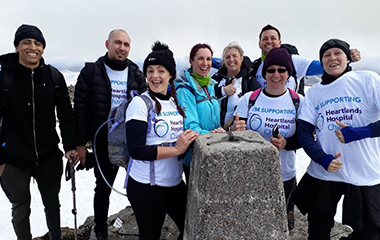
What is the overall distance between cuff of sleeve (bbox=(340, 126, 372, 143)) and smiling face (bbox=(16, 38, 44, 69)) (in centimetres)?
397

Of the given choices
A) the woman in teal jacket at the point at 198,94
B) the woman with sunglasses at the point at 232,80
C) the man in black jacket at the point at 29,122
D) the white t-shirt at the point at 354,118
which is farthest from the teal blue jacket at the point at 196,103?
the man in black jacket at the point at 29,122

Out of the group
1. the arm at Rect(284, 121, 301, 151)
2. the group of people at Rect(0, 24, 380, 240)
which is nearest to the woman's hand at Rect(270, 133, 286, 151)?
the group of people at Rect(0, 24, 380, 240)

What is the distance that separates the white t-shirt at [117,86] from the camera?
163 inches

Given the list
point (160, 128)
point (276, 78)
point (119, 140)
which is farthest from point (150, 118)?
point (276, 78)

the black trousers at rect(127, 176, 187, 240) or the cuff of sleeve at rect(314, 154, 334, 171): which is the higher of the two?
the cuff of sleeve at rect(314, 154, 334, 171)

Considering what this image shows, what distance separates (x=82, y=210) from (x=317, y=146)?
8.69 m

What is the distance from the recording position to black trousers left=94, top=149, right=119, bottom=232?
14.1ft

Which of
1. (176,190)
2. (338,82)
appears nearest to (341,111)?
(338,82)

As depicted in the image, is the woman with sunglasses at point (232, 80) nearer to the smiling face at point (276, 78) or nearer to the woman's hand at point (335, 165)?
the smiling face at point (276, 78)

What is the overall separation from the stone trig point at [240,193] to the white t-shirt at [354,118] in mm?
1196

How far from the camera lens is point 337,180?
9.97ft

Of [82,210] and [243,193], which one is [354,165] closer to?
[243,193]

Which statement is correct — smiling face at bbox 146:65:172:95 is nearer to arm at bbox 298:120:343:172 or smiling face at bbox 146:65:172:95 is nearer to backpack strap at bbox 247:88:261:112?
backpack strap at bbox 247:88:261:112

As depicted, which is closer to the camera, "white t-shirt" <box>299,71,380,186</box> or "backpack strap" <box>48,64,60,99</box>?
"white t-shirt" <box>299,71,380,186</box>
